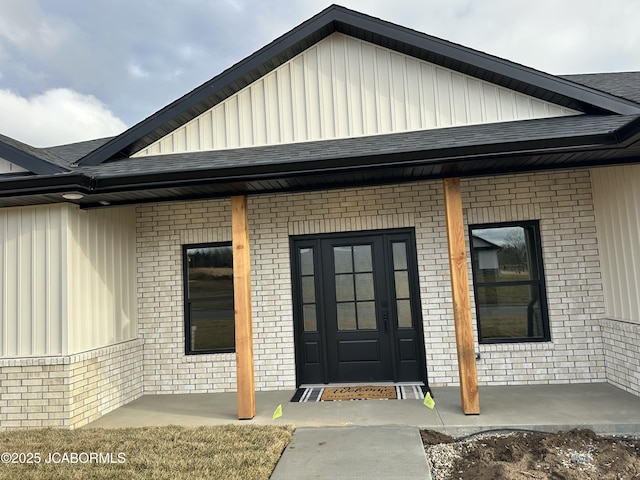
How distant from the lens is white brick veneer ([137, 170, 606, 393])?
227 inches

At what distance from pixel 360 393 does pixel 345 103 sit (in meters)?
3.91

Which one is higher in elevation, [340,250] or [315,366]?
[340,250]

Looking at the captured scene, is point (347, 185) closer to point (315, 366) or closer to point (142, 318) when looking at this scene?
point (315, 366)

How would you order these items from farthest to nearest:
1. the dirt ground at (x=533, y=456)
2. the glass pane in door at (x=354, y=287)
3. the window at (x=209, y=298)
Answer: the window at (x=209, y=298) → the glass pane in door at (x=354, y=287) → the dirt ground at (x=533, y=456)

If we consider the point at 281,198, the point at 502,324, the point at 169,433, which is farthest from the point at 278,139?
the point at 502,324

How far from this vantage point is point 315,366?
6.20 metres

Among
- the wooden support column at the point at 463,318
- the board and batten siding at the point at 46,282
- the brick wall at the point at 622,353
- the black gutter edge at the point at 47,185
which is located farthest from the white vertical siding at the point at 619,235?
the board and batten siding at the point at 46,282

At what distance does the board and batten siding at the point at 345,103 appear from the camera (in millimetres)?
5305

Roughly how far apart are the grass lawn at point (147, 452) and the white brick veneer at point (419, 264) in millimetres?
1750

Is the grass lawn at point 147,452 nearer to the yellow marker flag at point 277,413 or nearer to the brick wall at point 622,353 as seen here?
the yellow marker flag at point 277,413

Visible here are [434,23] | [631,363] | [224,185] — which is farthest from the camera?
[434,23]

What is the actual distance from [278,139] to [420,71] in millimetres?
2077

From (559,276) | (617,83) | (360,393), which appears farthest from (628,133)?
(360,393)

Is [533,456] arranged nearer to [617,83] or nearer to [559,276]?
[559,276]
